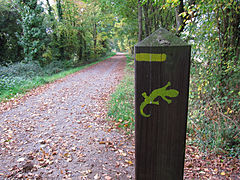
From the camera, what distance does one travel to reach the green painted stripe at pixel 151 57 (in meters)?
1.27

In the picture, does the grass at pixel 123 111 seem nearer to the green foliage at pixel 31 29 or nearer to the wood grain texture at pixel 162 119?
the wood grain texture at pixel 162 119

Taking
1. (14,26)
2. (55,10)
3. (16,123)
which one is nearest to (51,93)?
(16,123)

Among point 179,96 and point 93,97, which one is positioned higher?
point 179,96

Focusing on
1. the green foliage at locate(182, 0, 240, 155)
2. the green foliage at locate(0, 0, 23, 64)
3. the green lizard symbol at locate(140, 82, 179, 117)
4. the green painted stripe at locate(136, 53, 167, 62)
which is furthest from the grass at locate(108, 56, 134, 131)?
the green foliage at locate(0, 0, 23, 64)

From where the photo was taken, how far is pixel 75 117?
5.18 metres

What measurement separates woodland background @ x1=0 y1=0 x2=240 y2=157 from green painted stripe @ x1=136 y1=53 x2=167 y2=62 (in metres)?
2.53

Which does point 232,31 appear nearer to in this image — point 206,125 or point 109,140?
point 206,125

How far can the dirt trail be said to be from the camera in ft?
9.58

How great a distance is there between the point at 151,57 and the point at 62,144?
10.8 feet

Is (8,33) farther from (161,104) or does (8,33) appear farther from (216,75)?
(161,104)

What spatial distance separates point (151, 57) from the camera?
1277 millimetres

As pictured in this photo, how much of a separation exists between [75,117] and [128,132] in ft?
6.30

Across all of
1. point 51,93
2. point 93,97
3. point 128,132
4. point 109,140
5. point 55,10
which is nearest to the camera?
point 109,140

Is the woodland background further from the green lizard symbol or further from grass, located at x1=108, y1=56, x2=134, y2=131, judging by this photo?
the green lizard symbol
